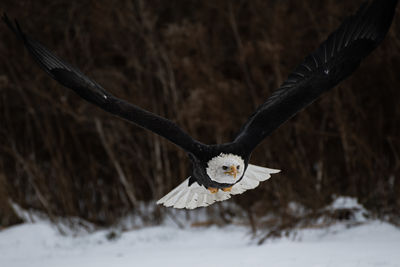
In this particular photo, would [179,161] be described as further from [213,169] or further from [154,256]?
[213,169]

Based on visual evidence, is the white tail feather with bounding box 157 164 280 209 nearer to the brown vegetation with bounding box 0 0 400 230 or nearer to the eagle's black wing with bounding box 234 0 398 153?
the eagle's black wing with bounding box 234 0 398 153

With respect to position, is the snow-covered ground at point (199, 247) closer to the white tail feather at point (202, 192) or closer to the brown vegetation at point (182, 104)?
the brown vegetation at point (182, 104)

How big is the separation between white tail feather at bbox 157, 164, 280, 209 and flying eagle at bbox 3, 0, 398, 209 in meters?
0.45

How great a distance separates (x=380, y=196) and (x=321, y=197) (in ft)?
2.64

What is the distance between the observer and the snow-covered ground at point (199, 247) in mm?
4254

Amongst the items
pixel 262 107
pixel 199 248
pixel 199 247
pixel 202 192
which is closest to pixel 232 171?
pixel 262 107

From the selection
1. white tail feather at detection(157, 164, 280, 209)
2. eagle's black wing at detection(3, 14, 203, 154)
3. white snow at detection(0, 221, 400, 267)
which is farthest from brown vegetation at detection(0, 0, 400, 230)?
eagle's black wing at detection(3, 14, 203, 154)

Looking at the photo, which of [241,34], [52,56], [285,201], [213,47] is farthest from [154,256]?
[241,34]

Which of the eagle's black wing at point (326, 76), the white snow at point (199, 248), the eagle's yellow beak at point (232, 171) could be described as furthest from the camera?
the white snow at point (199, 248)

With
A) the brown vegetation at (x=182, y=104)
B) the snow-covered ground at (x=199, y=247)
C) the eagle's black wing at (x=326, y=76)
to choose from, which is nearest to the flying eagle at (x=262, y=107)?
the eagle's black wing at (x=326, y=76)

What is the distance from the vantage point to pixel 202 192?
400 centimetres

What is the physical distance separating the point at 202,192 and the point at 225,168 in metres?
0.97

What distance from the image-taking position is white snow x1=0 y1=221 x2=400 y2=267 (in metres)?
4.25

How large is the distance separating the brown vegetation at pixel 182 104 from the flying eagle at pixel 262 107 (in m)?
2.31
